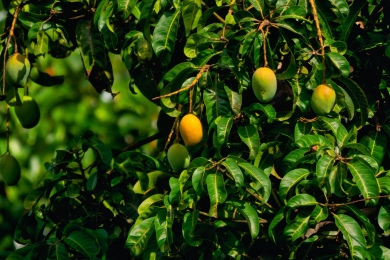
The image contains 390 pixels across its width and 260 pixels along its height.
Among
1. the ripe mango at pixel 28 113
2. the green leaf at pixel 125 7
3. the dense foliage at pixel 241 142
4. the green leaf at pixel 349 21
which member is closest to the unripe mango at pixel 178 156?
the dense foliage at pixel 241 142

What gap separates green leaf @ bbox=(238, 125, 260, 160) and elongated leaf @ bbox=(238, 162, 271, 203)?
0.13 feet

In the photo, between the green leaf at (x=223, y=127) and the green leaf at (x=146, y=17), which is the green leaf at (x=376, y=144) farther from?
the green leaf at (x=146, y=17)

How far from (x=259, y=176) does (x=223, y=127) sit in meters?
0.11

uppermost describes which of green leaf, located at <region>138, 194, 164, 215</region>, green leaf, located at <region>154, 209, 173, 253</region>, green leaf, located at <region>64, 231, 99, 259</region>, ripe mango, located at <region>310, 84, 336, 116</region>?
ripe mango, located at <region>310, 84, 336, 116</region>

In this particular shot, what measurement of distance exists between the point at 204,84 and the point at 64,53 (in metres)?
0.63

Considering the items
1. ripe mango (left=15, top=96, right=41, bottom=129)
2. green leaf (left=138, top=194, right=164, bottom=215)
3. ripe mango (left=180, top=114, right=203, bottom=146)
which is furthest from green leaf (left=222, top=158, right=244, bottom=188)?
ripe mango (left=15, top=96, right=41, bottom=129)

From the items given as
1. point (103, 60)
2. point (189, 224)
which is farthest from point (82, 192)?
point (189, 224)

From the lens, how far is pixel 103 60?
6.12 ft

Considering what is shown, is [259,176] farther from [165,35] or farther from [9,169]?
[9,169]

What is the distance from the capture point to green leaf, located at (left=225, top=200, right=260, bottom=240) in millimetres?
1496

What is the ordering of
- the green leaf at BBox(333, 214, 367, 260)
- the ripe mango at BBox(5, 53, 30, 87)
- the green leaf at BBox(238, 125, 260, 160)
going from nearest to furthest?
the green leaf at BBox(333, 214, 367, 260) < the green leaf at BBox(238, 125, 260, 160) < the ripe mango at BBox(5, 53, 30, 87)

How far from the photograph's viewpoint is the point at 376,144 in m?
1.65

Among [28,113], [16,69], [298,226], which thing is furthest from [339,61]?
[28,113]

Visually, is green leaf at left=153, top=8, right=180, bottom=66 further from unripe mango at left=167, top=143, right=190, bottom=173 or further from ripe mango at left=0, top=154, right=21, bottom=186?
ripe mango at left=0, top=154, right=21, bottom=186
